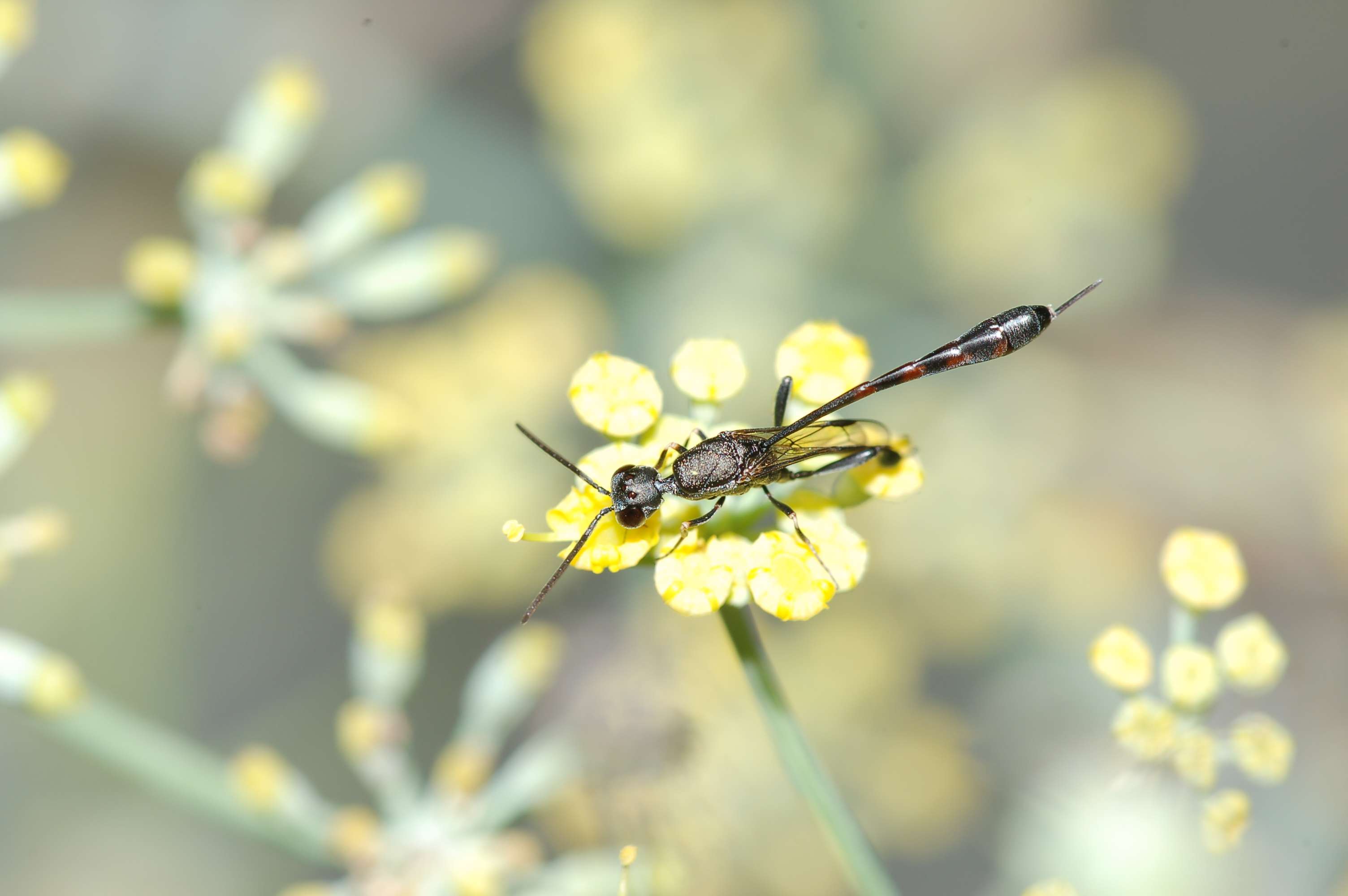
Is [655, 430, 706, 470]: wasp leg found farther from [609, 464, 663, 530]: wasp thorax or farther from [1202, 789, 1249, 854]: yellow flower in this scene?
[1202, 789, 1249, 854]: yellow flower

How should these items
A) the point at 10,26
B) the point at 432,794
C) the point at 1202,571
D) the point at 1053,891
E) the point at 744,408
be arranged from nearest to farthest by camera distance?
the point at 1053,891 → the point at 1202,571 → the point at 10,26 → the point at 432,794 → the point at 744,408

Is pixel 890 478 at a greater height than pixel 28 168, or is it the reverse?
pixel 28 168

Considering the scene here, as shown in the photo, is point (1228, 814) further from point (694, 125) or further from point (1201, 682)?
point (694, 125)

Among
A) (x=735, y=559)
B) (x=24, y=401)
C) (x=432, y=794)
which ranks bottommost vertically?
(x=735, y=559)

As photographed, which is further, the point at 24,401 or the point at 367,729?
the point at 367,729

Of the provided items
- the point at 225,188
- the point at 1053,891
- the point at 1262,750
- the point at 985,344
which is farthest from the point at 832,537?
the point at 225,188

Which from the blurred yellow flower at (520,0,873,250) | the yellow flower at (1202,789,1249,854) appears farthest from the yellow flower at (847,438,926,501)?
the blurred yellow flower at (520,0,873,250)

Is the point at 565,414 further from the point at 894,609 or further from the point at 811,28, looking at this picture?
the point at 811,28
